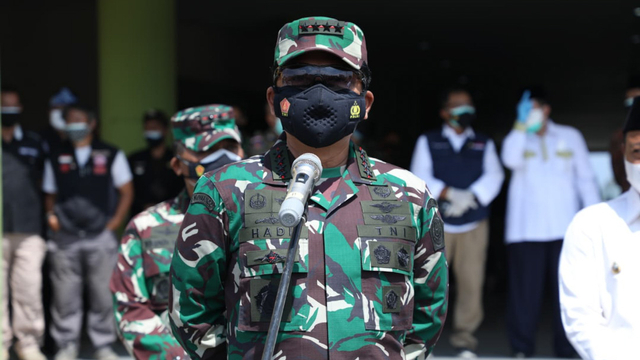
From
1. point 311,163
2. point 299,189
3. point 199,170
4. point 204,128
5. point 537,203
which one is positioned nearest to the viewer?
point 299,189

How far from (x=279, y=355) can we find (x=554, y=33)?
12412mm

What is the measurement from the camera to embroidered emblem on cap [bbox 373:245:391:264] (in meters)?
2.25

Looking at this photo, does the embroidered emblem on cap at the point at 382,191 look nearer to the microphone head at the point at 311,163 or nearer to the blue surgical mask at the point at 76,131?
the microphone head at the point at 311,163

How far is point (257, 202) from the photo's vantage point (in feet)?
7.47

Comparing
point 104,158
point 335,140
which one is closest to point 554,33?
point 104,158

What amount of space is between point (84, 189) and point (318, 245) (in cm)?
499

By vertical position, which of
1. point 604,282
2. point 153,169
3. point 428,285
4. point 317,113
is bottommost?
point 153,169

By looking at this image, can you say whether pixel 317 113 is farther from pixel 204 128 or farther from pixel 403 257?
pixel 204 128

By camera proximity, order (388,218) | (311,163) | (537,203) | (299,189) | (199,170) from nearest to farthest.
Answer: (299,189)
(311,163)
(388,218)
(199,170)
(537,203)

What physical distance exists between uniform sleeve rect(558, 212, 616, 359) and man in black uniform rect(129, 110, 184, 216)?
4.64m

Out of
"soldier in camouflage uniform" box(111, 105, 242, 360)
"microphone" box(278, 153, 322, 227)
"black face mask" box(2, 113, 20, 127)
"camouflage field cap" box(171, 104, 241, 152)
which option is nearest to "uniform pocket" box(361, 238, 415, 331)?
"microphone" box(278, 153, 322, 227)

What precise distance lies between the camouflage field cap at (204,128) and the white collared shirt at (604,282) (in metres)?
1.59

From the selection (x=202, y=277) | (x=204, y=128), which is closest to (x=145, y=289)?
(x=204, y=128)

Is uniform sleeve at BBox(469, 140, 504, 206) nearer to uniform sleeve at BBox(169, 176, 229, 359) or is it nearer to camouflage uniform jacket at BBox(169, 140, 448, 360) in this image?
camouflage uniform jacket at BBox(169, 140, 448, 360)
